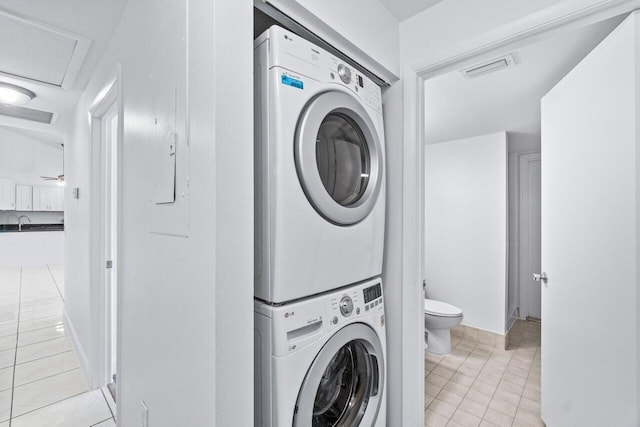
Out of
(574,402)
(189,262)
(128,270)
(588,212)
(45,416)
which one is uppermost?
(588,212)

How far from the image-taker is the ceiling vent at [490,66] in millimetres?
1675

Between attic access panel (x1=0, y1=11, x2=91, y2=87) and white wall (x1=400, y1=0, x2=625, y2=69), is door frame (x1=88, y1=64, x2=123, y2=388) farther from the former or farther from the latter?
white wall (x1=400, y1=0, x2=625, y2=69)

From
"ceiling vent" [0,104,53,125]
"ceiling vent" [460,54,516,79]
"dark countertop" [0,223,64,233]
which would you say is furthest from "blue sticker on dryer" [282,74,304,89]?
"dark countertop" [0,223,64,233]

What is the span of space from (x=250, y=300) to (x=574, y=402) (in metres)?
1.71

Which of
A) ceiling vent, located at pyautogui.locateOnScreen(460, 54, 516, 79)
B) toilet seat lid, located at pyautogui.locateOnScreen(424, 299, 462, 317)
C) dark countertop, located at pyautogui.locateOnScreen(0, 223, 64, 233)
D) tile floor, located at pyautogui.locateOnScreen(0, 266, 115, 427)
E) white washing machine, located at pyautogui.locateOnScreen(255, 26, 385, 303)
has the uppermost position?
ceiling vent, located at pyautogui.locateOnScreen(460, 54, 516, 79)

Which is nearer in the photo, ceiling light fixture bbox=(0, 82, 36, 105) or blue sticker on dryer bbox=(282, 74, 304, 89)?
blue sticker on dryer bbox=(282, 74, 304, 89)

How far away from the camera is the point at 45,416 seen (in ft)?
5.90

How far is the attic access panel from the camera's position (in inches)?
61.4

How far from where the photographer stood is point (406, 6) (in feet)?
4.46

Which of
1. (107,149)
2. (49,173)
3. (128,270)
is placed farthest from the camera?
(49,173)

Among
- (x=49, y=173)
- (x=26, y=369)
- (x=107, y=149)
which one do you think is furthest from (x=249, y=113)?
(x=49, y=173)

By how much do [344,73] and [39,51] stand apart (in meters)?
1.97

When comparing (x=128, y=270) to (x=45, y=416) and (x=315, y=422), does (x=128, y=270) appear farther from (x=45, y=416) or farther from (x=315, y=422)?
(x=45, y=416)

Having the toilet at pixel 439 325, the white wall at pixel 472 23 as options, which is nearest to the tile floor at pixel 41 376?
the toilet at pixel 439 325
